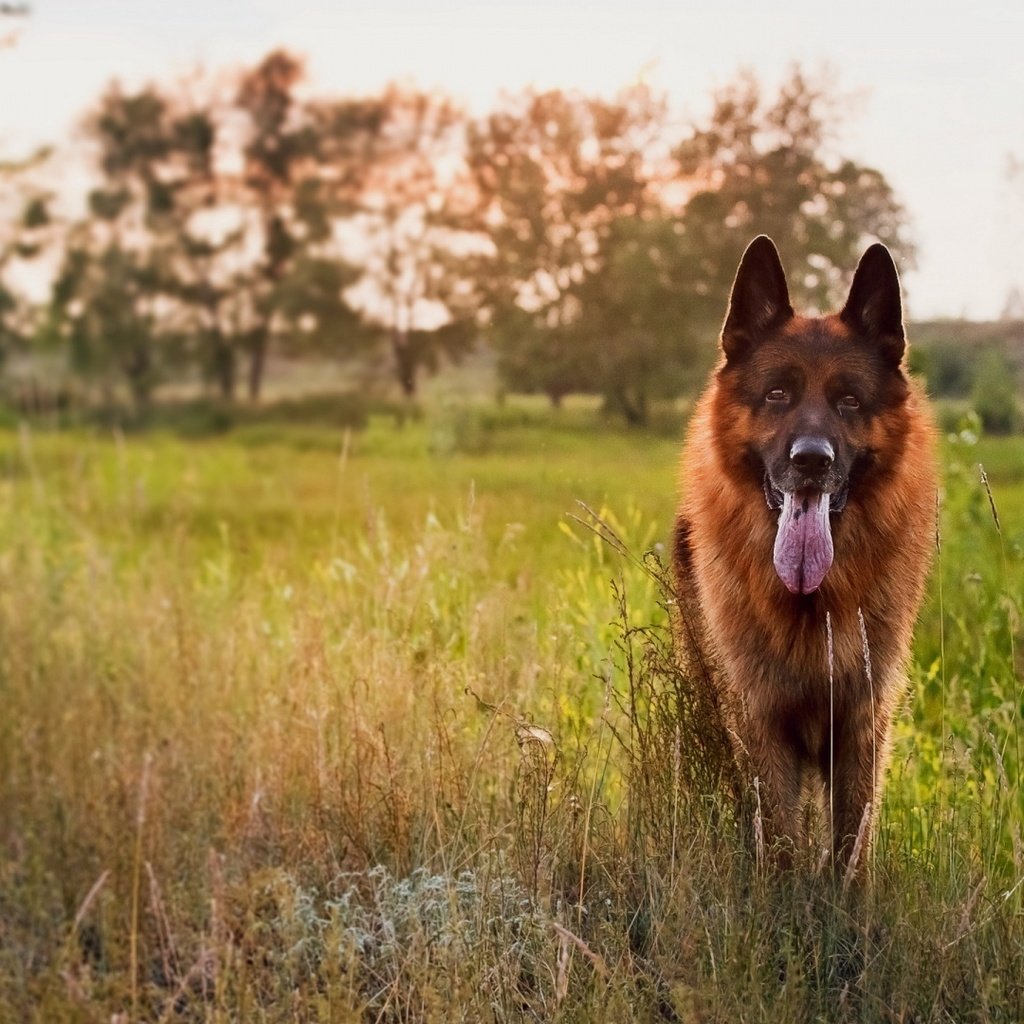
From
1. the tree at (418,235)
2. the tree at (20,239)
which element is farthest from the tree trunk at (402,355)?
the tree at (20,239)

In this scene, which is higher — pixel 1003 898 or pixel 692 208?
pixel 692 208

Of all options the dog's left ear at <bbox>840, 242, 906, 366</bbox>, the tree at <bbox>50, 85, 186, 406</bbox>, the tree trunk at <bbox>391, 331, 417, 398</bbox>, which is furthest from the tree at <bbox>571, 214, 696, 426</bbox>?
the tree at <bbox>50, 85, 186, 406</bbox>

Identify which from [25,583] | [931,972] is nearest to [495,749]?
[931,972]

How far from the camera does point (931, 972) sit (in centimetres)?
310

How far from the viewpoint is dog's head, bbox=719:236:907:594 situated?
338 cm

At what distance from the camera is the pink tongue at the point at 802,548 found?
134 inches

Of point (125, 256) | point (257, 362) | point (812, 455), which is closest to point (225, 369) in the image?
point (257, 362)

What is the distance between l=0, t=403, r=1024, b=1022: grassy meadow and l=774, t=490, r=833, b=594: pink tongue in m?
0.46

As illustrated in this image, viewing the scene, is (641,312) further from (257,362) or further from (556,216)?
(257,362)

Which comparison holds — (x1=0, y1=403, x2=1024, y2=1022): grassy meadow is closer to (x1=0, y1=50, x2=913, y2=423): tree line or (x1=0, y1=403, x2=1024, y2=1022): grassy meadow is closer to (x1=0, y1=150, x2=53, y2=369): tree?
(x1=0, y1=50, x2=913, y2=423): tree line

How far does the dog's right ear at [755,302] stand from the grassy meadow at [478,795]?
0.71 m

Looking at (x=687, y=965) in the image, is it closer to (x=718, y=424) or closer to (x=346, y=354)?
(x=718, y=424)

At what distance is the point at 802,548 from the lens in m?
3.44

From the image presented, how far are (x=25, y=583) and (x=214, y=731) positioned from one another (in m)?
2.85
